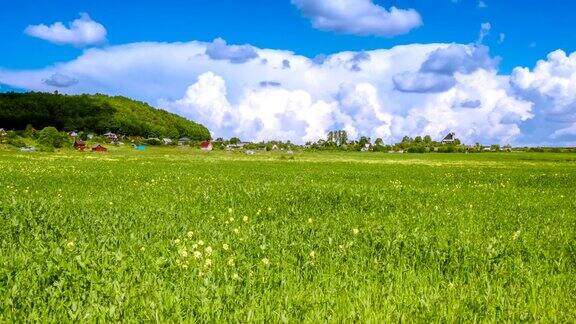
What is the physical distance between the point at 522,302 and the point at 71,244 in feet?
18.1

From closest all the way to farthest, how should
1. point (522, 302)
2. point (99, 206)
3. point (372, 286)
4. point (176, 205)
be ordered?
point (522, 302)
point (372, 286)
point (99, 206)
point (176, 205)

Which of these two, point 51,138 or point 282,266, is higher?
point 51,138

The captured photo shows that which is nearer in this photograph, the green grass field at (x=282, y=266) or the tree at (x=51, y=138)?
the green grass field at (x=282, y=266)

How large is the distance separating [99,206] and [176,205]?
1.89 metres

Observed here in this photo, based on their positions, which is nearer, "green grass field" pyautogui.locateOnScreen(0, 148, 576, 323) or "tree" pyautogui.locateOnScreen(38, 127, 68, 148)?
"green grass field" pyautogui.locateOnScreen(0, 148, 576, 323)

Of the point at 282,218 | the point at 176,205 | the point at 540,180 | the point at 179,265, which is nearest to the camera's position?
the point at 179,265

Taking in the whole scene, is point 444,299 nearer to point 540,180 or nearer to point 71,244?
point 71,244

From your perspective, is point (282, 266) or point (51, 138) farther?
point (51, 138)

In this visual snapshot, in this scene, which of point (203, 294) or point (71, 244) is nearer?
point (203, 294)

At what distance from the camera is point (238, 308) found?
193 inches

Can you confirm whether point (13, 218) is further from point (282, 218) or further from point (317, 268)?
point (317, 268)

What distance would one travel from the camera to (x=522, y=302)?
17.6ft

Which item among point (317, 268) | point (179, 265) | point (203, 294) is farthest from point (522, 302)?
point (179, 265)

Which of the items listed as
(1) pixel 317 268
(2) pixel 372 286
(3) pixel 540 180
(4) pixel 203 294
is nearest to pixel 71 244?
(4) pixel 203 294
